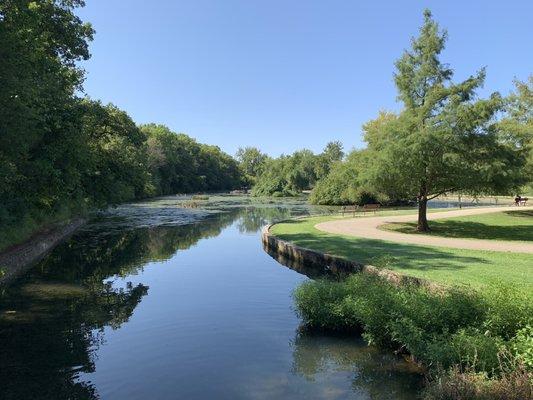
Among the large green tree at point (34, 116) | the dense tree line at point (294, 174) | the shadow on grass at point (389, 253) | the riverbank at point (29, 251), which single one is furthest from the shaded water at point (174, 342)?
the dense tree line at point (294, 174)

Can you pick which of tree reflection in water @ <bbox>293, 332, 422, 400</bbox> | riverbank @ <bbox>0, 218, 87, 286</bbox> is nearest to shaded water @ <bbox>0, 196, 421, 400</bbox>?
tree reflection in water @ <bbox>293, 332, 422, 400</bbox>

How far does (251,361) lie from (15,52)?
12.9 m

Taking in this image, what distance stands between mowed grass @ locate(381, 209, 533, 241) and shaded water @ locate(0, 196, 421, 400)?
1208 cm

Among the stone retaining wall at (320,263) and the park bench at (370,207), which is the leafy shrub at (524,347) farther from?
the park bench at (370,207)

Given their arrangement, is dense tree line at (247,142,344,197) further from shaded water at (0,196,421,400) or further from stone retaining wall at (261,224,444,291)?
shaded water at (0,196,421,400)

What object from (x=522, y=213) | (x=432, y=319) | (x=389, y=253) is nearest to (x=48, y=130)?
(x=389, y=253)

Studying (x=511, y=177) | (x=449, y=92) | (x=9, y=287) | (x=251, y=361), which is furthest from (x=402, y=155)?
(x=9, y=287)

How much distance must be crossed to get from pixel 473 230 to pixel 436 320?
21.7 m

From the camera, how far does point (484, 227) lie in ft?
100

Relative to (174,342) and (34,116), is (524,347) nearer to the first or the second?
(174,342)

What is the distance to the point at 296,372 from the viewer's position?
9.90m

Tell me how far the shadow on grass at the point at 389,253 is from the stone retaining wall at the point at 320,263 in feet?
1.23

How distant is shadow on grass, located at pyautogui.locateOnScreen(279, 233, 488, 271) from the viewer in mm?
16312

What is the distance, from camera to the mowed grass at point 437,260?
1373 cm
